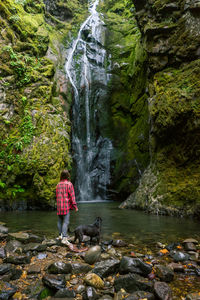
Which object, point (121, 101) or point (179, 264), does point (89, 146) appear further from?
point (179, 264)

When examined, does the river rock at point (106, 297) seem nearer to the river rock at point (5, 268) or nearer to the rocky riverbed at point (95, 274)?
the rocky riverbed at point (95, 274)

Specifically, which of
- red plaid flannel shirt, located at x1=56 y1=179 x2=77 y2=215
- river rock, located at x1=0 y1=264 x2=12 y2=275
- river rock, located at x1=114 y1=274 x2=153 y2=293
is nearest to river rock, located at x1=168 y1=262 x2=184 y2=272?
river rock, located at x1=114 y1=274 x2=153 y2=293

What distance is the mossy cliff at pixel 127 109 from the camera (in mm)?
16391

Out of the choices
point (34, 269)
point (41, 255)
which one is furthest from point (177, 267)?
point (41, 255)

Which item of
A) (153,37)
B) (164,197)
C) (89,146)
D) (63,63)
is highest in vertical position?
(63,63)

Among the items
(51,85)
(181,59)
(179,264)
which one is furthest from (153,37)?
(179,264)

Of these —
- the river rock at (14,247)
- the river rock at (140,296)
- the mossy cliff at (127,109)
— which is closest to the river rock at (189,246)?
the river rock at (140,296)

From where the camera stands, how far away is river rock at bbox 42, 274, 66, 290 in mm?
2759

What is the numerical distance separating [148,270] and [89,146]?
15.1 m

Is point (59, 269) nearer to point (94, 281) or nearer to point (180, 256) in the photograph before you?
point (94, 281)

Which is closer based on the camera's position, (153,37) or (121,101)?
(153,37)

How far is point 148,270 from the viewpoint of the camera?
311 cm

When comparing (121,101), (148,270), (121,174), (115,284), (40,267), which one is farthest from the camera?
(121,101)

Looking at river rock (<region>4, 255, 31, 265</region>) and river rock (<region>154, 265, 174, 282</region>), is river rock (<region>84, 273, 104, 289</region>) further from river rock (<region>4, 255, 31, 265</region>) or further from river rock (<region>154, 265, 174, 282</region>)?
river rock (<region>4, 255, 31, 265</region>)
